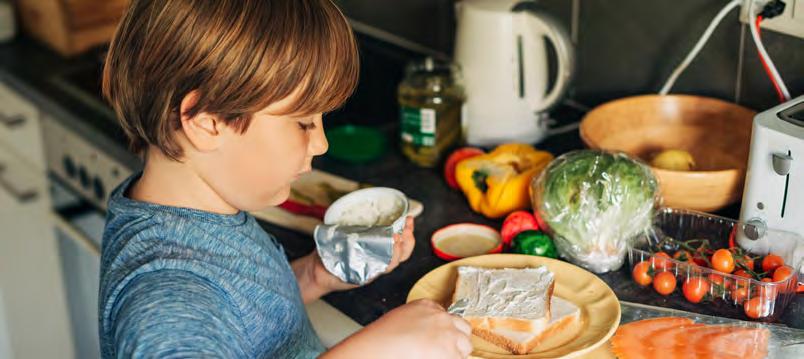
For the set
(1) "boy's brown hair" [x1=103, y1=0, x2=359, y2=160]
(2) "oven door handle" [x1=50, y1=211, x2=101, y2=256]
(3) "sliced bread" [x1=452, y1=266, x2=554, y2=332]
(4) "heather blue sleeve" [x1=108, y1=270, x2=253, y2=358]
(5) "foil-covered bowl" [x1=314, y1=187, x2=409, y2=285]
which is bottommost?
(2) "oven door handle" [x1=50, y1=211, x2=101, y2=256]

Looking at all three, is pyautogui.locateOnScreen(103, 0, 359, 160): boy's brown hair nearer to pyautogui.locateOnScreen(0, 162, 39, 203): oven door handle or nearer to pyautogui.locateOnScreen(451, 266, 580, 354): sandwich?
pyautogui.locateOnScreen(451, 266, 580, 354): sandwich

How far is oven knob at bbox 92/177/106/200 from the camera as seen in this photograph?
2047 mm

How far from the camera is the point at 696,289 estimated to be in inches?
48.6

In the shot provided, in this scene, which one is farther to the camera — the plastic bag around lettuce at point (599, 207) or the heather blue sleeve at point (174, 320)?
the plastic bag around lettuce at point (599, 207)

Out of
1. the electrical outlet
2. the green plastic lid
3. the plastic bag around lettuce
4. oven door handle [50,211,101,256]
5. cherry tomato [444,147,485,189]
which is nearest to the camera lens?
the plastic bag around lettuce

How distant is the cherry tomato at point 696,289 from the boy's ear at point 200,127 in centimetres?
62

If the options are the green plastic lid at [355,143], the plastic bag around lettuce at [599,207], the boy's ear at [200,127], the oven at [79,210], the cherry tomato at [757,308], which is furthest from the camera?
the oven at [79,210]

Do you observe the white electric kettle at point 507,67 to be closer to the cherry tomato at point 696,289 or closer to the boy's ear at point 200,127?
the cherry tomato at point 696,289

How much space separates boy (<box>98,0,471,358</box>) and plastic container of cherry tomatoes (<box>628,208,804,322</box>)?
35 centimetres

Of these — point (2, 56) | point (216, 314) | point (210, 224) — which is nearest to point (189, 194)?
point (210, 224)

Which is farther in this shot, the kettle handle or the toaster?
the kettle handle

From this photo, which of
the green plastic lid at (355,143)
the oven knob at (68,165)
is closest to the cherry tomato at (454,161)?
the green plastic lid at (355,143)

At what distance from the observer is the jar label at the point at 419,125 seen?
5.47 ft

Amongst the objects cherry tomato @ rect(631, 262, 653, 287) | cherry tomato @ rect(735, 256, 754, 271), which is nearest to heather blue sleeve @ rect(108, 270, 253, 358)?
cherry tomato @ rect(631, 262, 653, 287)
